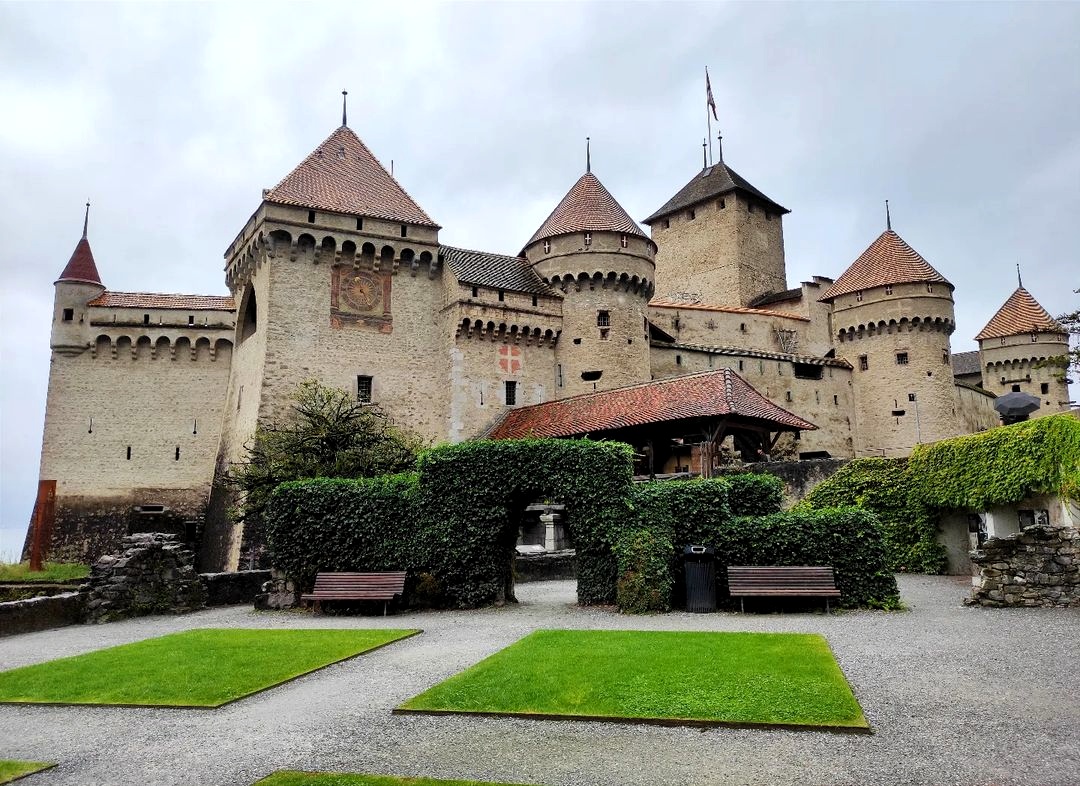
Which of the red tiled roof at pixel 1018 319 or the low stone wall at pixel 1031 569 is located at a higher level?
the red tiled roof at pixel 1018 319

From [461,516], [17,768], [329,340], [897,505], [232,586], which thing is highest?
[329,340]

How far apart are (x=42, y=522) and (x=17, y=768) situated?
92.2 ft

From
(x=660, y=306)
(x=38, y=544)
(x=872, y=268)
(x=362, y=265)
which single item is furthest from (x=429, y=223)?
(x=872, y=268)

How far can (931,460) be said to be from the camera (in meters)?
20.7

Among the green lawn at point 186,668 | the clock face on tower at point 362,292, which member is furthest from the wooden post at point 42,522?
the green lawn at point 186,668

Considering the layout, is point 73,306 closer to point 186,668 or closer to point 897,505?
point 186,668

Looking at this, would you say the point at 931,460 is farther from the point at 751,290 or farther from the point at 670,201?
the point at 670,201

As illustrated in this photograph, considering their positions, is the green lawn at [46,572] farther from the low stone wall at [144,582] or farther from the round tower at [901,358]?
the round tower at [901,358]

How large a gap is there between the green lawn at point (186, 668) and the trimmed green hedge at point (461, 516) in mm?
3778

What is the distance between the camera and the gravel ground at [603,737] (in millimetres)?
6105

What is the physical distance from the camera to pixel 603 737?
6992mm

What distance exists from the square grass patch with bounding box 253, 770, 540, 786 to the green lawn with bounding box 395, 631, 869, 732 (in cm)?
180

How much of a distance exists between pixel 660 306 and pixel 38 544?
1143 inches

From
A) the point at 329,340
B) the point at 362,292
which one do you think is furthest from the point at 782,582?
the point at 362,292
